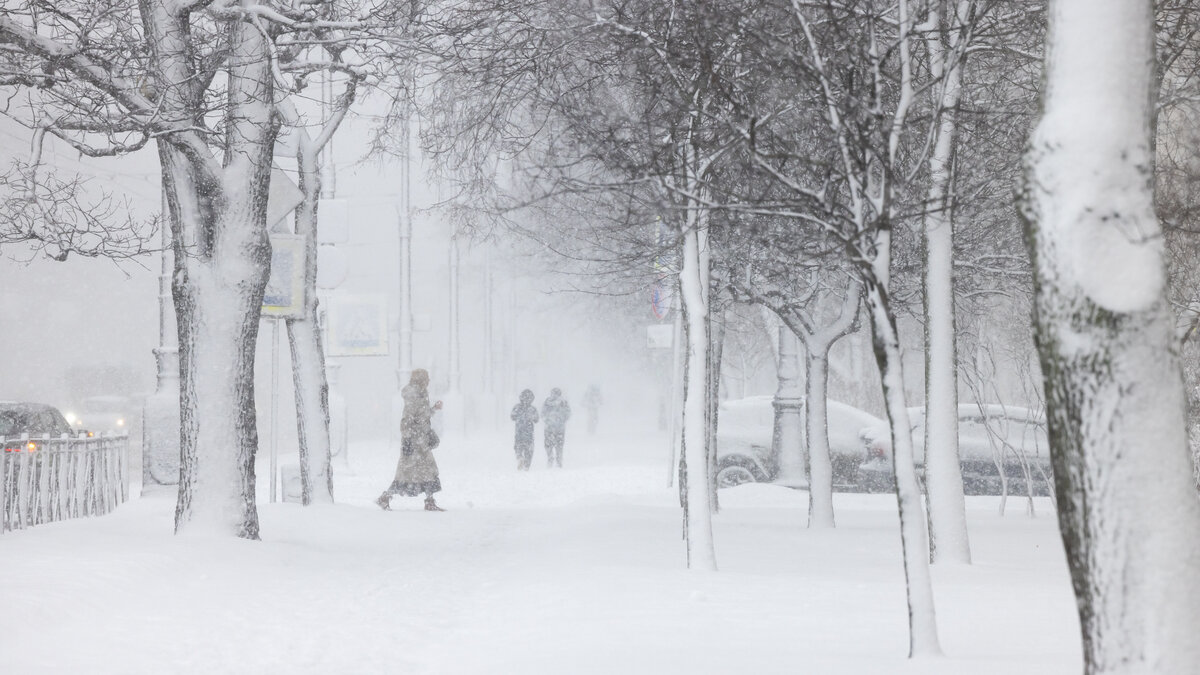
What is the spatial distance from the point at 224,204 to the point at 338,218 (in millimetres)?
11482

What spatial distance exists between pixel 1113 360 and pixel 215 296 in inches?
361

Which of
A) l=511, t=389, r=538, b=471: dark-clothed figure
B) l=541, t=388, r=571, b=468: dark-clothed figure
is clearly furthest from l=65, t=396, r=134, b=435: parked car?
l=541, t=388, r=571, b=468: dark-clothed figure

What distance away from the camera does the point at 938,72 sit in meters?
10.6

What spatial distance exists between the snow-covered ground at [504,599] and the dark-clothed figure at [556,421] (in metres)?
14.4

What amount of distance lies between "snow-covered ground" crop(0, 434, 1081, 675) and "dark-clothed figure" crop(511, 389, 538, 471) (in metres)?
13.0

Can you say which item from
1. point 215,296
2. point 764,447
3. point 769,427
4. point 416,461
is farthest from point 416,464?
point 215,296

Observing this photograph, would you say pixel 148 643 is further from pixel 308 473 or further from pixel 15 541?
pixel 308 473

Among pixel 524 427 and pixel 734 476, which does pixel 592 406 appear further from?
pixel 734 476

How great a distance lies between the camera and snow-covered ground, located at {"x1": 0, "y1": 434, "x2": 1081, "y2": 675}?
22.2 feet

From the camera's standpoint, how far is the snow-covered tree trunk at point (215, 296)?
11.8m

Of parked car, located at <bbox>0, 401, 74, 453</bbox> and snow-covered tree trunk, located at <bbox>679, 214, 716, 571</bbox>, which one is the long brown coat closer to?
parked car, located at <bbox>0, 401, 74, 453</bbox>

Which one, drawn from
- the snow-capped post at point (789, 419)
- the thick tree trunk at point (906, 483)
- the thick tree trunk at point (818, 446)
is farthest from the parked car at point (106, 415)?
the thick tree trunk at point (906, 483)

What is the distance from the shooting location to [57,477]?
1349cm

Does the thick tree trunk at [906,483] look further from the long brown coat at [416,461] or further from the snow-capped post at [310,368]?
the long brown coat at [416,461]
